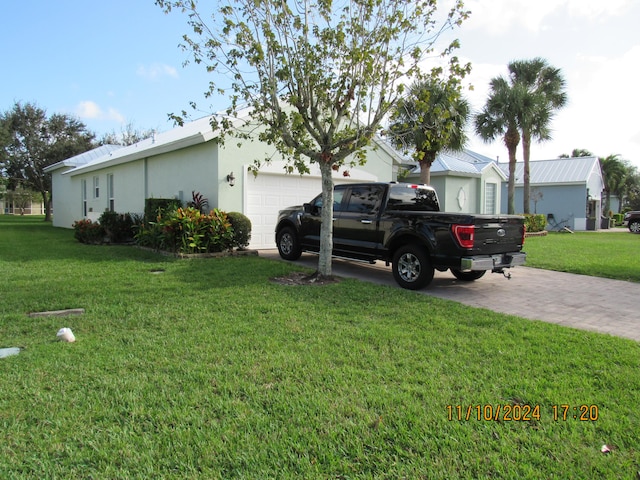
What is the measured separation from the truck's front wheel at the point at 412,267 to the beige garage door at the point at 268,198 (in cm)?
593

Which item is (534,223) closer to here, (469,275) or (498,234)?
(469,275)

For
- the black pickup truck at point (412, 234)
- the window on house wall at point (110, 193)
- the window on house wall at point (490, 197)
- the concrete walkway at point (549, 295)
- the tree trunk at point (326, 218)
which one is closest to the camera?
the concrete walkway at point (549, 295)

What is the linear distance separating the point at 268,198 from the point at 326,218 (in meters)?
5.37

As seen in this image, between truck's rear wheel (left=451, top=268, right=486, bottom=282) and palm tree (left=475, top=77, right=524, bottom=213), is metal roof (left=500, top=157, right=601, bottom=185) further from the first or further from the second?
truck's rear wheel (left=451, top=268, right=486, bottom=282)

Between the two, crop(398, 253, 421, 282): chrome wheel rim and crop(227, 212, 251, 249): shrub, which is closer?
crop(398, 253, 421, 282): chrome wheel rim

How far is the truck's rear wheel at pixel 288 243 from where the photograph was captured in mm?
10555

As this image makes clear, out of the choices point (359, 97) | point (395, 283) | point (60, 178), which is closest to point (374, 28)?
point (359, 97)

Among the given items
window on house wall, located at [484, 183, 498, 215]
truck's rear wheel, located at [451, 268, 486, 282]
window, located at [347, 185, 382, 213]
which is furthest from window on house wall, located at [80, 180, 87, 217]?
window on house wall, located at [484, 183, 498, 215]

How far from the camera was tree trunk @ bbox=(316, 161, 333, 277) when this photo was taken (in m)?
7.98

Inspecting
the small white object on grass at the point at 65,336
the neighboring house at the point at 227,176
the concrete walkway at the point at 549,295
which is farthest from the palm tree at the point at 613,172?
the small white object on grass at the point at 65,336

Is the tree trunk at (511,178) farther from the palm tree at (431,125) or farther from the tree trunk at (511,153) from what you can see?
the palm tree at (431,125)

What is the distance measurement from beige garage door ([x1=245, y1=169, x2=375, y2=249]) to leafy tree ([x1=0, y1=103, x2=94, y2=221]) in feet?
90.6

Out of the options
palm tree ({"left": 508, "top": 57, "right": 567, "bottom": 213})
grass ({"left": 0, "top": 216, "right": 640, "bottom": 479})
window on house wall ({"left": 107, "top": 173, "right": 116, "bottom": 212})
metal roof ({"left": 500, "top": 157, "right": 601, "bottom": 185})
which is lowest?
grass ({"left": 0, "top": 216, "right": 640, "bottom": 479})

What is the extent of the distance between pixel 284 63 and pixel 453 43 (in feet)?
9.64
